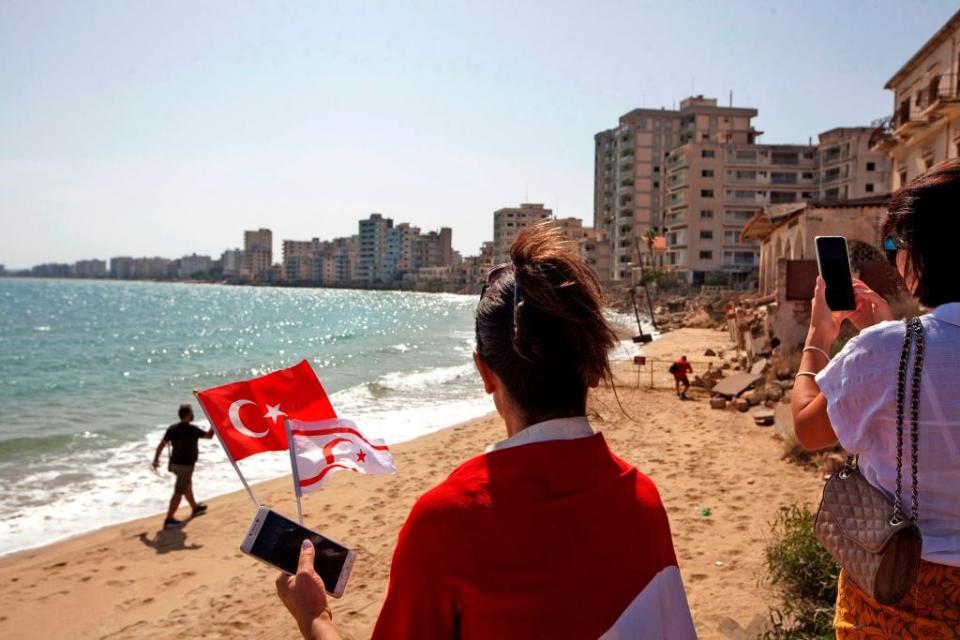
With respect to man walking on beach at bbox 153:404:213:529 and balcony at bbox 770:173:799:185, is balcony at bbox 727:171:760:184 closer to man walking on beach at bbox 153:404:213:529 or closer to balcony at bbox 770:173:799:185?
balcony at bbox 770:173:799:185

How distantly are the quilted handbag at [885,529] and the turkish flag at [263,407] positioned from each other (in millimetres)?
2124

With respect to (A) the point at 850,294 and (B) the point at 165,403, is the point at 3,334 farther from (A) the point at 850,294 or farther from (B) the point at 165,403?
(A) the point at 850,294

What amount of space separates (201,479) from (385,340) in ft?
127

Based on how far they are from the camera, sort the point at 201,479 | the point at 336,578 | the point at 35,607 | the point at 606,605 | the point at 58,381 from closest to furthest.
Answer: the point at 606,605 → the point at 336,578 → the point at 35,607 → the point at 201,479 → the point at 58,381

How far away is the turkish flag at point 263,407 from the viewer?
317 cm

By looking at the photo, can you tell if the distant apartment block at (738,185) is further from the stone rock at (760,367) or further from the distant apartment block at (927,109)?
the stone rock at (760,367)

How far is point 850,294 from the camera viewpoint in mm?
2350

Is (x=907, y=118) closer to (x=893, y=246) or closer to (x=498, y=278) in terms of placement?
(x=893, y=246)

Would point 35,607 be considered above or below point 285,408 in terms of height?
below

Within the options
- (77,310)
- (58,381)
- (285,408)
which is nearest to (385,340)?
(58,381)

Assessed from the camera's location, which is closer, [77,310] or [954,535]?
[954,535]

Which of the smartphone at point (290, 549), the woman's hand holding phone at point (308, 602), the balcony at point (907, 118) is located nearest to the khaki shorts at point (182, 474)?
the smartphone at point (290, 549)

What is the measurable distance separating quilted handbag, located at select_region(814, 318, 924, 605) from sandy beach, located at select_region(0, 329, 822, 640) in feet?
7.36

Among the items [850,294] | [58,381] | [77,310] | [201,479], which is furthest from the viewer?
[77,310]
